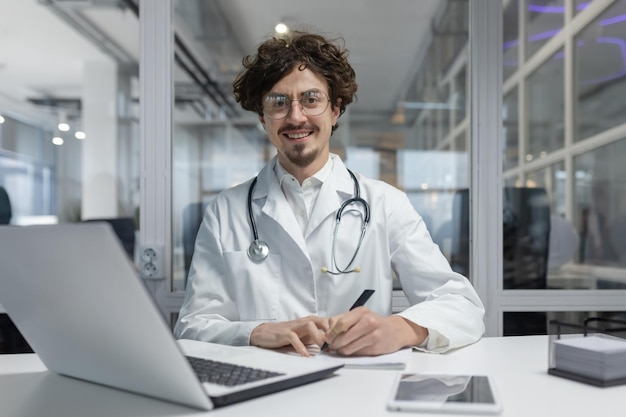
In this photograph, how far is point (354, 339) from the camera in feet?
3.81

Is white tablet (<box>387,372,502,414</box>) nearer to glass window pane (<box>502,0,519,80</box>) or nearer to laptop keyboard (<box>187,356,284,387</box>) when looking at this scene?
laptop keyboard (<box>187,356,284,387</box>)

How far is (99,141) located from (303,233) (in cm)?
112

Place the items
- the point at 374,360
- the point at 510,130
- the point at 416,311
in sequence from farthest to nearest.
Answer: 1. the point at 510,130
2. the point at 416,311
3. the point at 374,360

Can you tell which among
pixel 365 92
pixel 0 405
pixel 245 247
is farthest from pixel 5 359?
pixel 365 92

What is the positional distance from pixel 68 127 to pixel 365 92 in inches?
A: 46.1

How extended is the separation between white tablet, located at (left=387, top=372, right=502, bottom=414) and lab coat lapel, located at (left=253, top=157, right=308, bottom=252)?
2.62ft

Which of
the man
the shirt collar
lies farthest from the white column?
the shirt collar

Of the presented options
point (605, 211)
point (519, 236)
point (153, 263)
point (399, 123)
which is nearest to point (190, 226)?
point (153, 263)

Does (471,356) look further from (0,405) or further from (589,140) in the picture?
(589,140)

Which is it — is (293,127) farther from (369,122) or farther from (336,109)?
(369,122)

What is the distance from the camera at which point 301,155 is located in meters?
1.82

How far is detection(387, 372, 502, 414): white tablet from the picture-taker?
81 cm

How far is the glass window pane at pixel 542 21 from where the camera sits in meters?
2.52

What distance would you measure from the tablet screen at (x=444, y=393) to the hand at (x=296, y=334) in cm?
28
